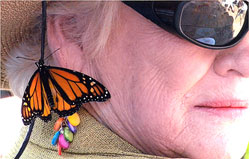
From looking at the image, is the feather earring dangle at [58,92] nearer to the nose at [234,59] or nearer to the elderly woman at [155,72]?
the elderly woman at [155,72]

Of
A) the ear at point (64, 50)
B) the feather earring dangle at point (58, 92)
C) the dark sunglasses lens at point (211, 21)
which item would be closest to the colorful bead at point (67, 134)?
the feather earring dangle at point (58, 92)

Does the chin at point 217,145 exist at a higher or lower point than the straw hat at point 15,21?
lower

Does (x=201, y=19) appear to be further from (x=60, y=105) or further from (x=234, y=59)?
(x=60, y=105)

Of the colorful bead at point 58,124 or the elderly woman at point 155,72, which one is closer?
the elderly woman at point 155,72

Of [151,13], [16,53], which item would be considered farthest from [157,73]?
[16,53]

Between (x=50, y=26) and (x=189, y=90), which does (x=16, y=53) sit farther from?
(x=189, y=90)

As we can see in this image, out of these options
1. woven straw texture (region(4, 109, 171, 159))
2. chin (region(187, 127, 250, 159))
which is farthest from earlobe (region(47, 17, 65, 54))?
chin (region(187, 127, 250, 159))

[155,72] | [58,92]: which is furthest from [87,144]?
[155,72]
